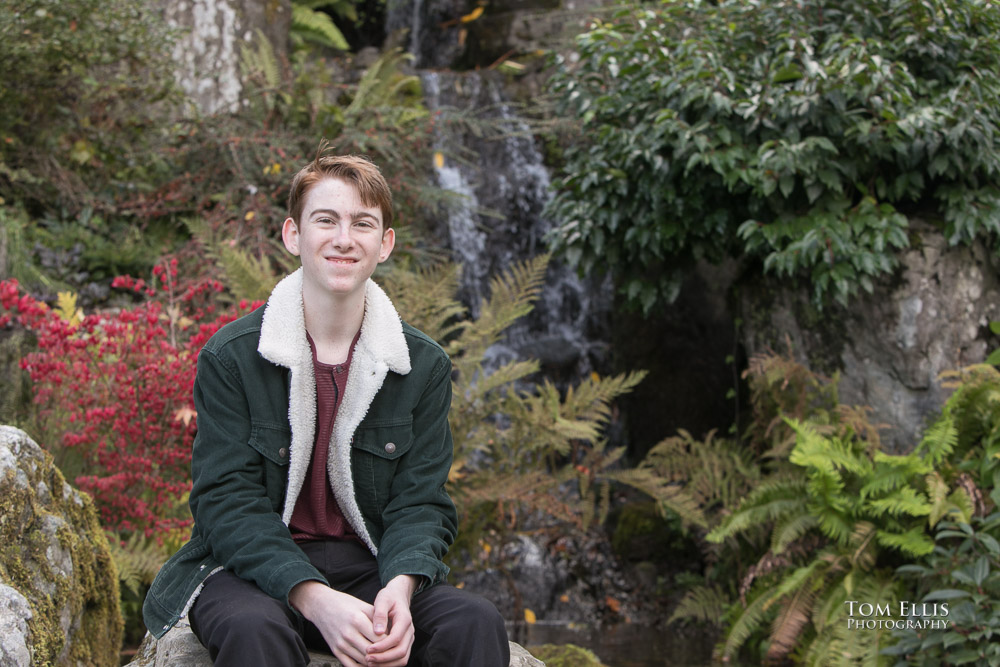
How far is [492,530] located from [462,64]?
8002mm

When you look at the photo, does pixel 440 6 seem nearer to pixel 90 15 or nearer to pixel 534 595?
pixel 90 15

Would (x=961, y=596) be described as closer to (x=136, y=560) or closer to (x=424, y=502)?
(x=424, y=502)

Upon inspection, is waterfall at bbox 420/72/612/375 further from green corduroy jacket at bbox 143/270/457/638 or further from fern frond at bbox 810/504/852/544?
green corduroy jacket at bbox 143/270/457/638

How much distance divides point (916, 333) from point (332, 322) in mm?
4174

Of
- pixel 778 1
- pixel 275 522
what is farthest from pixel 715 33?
pixel 275 522

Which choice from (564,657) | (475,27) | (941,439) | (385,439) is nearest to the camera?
(385,439)

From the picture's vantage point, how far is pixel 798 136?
504cm

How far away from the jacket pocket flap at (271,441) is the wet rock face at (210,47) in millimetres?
6602

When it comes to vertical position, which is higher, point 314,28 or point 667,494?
point 314,28

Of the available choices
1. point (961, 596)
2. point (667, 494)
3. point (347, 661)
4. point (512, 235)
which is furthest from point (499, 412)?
point (512, 235)

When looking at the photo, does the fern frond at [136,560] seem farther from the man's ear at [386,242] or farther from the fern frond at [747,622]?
A: the fern frond at [747,622]

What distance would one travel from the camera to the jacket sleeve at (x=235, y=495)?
6.43ft

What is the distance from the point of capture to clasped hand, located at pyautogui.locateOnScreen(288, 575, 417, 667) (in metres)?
1.85

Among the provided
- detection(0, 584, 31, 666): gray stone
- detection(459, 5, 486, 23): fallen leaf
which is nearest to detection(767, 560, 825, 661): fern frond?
detection(0, 584, 31, 666): gray stone
